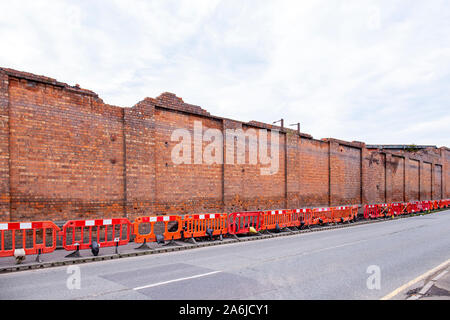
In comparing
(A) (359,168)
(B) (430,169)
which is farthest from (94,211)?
(B) (430,169)

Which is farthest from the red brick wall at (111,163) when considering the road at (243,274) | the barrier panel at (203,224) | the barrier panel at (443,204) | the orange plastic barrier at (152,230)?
the barrier panel at (443,204)

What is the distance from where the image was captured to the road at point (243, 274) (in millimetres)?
5660

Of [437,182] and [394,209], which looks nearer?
[394,209]

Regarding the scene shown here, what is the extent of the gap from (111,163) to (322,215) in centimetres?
1161

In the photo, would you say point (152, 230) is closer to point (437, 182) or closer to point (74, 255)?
point (74, 255)

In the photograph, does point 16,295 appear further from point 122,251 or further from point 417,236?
point 417,236

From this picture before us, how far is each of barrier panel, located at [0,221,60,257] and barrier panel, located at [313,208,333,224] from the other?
12522 mm

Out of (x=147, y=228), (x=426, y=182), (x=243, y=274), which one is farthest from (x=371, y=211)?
(x=426, y=182)

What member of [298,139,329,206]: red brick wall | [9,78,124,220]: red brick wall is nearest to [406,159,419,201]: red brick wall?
[298,139,329,206]: red brick wall

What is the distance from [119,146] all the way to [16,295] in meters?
6.93

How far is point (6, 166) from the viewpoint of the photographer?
9.36m

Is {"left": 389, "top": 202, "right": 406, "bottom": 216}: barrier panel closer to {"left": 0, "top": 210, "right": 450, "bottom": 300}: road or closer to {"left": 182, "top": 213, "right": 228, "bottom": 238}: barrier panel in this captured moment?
{"left": 0, "top": 210, "right": 450, "bottom": 300}: road

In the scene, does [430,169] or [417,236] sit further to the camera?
[430,169]

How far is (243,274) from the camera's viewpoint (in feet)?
22.9
